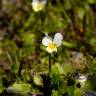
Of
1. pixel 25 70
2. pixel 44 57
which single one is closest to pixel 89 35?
pixel 44 57

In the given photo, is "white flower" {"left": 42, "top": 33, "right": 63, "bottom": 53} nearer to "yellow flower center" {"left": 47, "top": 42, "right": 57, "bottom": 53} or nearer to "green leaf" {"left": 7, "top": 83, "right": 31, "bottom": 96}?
"yellow flower center" {"left": 47, "top": 42, "right": 57, "bottom": 53}

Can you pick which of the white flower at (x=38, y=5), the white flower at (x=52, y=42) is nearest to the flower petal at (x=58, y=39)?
the white flower at (x=52, y=42)

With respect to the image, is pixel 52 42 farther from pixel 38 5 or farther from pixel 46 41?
pixel 38 5

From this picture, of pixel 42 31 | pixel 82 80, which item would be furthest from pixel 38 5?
pixel 82 80

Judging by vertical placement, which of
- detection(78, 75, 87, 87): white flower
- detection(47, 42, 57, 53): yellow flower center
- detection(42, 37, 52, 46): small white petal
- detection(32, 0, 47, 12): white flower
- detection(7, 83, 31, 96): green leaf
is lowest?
detection(7, 83, 31, 96): green leaf

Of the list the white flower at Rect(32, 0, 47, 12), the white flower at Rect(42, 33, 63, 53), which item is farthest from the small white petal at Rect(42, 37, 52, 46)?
the white flower at Rect(32, 0, 47, 12)

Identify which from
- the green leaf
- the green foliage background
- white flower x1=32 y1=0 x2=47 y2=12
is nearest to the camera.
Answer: the green leaf

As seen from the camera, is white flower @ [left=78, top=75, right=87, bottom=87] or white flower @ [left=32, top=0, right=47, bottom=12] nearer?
white flower @ [left=78, top=75, right=87, bottom=87]

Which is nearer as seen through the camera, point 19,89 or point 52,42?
point 19,89
